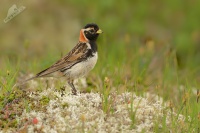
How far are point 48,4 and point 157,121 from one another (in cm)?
901

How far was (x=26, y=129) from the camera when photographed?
662 cm

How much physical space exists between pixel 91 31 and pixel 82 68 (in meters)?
0.73

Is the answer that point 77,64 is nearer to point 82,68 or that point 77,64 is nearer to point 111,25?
point 82,68

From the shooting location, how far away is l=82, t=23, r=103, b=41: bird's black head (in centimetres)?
870

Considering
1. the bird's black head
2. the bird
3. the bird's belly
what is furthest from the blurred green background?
the bird's belly

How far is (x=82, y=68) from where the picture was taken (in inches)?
331

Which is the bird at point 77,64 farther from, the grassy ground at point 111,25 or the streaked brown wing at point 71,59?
the grassy ground at point 111,25

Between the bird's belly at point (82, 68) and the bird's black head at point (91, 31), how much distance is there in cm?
41

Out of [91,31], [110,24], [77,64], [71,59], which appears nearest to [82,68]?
[77,64]

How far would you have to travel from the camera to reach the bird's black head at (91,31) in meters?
8.70

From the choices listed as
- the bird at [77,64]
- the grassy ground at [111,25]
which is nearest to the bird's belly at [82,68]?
the bird at [77,64]

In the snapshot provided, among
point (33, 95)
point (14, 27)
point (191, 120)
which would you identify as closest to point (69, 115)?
point (33, 95)

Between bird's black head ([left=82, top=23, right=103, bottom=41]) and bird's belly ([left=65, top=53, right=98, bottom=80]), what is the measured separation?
0.41 m

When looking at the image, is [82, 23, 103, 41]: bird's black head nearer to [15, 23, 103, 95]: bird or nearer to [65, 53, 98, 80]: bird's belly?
[15, 23, 103, 95]: bird
